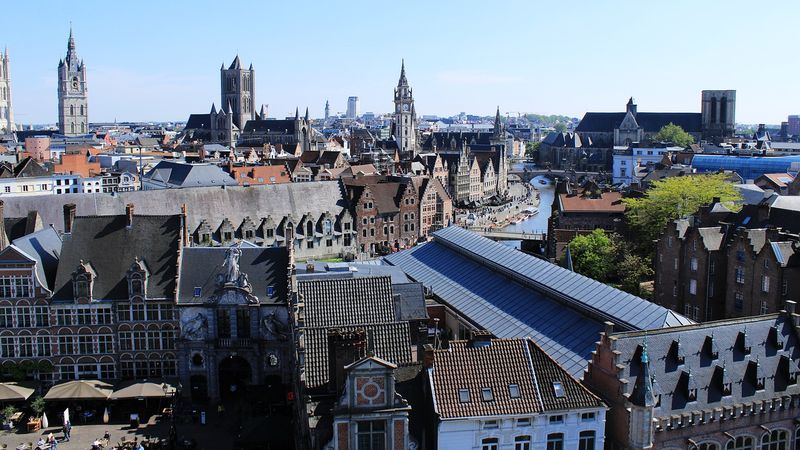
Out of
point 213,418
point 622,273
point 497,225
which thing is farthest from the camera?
point 497,225

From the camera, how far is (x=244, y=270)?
176 feet

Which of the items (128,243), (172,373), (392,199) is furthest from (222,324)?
(392,199)

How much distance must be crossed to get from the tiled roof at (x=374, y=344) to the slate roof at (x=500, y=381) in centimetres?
344

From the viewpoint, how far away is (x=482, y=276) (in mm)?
53875

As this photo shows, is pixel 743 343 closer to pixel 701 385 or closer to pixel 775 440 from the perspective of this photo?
pixel 701 385

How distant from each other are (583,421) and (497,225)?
4301 inches

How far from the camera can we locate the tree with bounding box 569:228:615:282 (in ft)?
260

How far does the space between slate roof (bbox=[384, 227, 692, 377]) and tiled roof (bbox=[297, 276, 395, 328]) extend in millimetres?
6911

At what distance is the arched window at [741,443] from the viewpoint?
113 feet

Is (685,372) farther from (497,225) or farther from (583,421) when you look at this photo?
(497,225)

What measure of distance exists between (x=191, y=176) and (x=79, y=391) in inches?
2555

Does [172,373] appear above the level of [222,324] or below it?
below

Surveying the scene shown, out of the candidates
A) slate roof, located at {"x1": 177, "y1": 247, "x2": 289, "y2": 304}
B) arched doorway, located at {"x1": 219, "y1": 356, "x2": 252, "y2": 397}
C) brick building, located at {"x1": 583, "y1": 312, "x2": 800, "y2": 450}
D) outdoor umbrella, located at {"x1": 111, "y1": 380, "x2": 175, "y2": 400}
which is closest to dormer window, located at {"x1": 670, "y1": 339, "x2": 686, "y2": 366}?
brick building, located at {"x1": 583, "y1": 312, "x2": 800, "y2": 450}

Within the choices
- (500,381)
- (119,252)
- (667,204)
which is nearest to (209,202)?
(119,252)
